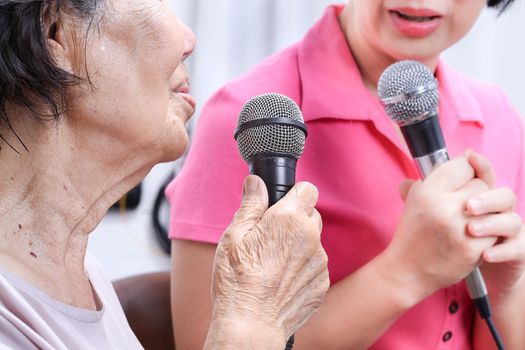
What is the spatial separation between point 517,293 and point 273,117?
23.6 inches

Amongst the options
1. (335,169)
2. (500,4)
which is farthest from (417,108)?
(500,4)

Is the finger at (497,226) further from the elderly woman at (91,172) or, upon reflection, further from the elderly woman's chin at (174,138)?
the elderly woman's chin at (174,138)

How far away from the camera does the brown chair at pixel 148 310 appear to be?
1.44m

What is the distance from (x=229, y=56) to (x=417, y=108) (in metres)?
1.19

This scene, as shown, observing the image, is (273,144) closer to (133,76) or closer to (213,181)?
(133,76)

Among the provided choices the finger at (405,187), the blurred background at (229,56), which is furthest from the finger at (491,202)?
the blurred background at (229,56)

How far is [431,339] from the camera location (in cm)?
133

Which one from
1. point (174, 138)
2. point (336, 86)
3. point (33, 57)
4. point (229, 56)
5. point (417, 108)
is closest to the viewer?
point (33, 57)

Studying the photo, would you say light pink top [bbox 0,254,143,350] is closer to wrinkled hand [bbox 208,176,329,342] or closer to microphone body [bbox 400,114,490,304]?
wrinkled hand [bbox 208,176,329,342]

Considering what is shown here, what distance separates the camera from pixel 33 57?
0.87 m

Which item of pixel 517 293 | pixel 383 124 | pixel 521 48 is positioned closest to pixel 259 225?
pixel 383 124

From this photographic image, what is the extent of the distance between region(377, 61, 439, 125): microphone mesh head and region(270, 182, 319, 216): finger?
0.28m

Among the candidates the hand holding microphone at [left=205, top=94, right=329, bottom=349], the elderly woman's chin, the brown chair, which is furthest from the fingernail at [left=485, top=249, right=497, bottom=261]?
the brown chair

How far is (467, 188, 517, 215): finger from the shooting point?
1152 mm
